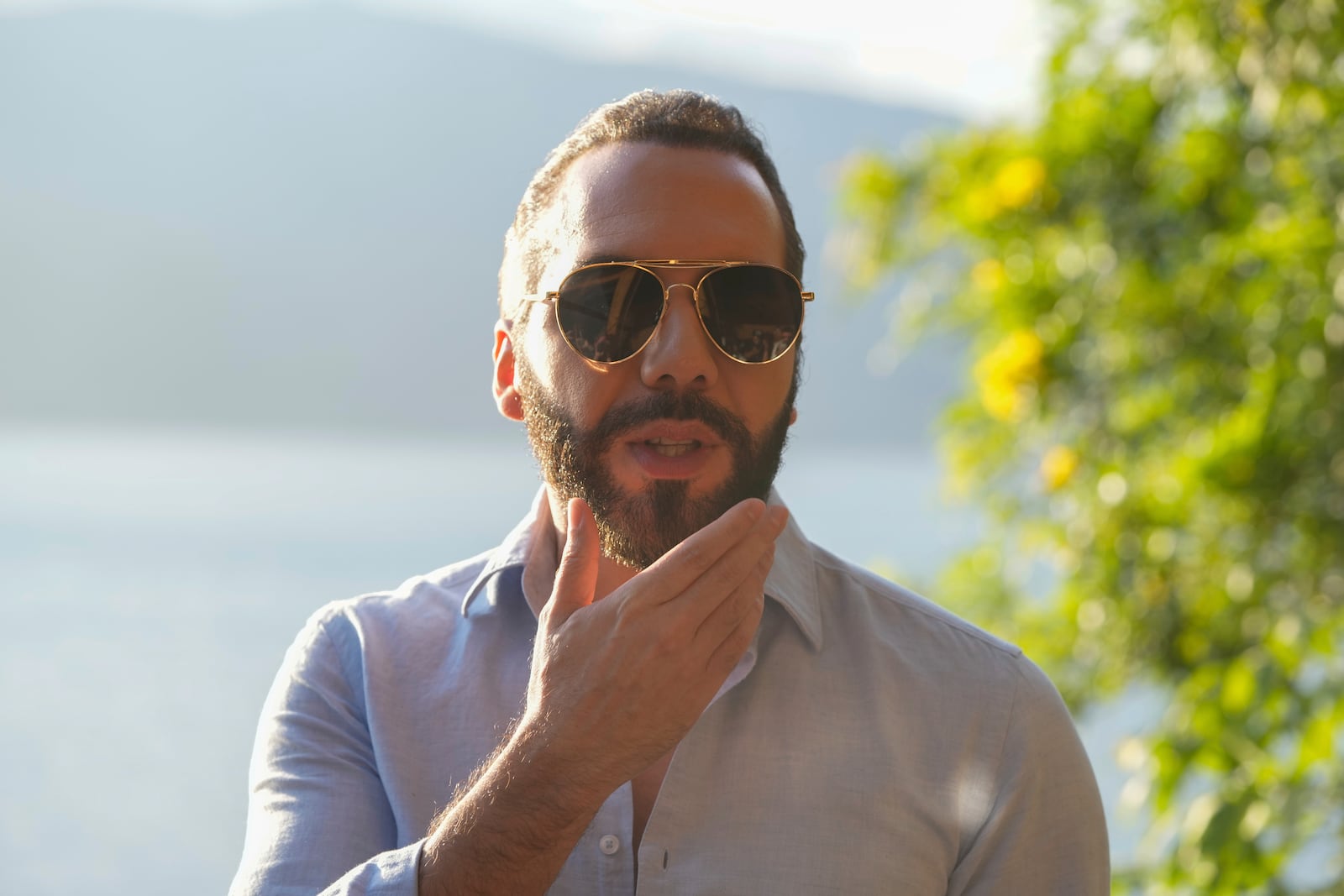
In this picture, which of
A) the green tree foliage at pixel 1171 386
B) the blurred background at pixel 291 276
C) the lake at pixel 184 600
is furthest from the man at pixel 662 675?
the blurred background at pixel 291 276

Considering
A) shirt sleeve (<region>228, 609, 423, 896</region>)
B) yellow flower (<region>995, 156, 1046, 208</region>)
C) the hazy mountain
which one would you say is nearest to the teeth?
shirt sleeve (<region>228, 609, 423, 896</region>)

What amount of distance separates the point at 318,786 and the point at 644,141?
27.2 inches

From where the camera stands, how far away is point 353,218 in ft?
116

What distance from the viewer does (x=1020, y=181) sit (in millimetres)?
1917

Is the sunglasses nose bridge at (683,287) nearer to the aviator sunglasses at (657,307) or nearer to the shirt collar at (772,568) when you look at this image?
the aviator sunglasses at (657,307)

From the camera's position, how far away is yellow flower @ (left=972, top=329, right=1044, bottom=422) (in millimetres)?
1857

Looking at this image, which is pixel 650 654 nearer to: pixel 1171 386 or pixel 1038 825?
pixel 1038 825

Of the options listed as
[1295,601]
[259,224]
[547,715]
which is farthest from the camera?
[259,224]

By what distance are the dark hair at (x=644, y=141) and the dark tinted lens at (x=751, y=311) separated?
5.8 inches

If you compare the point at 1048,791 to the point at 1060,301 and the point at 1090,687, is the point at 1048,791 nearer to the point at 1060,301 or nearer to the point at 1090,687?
the point at 1090,687

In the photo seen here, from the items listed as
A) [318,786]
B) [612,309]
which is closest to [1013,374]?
[612,309]

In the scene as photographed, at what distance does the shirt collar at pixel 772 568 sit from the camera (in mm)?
1146

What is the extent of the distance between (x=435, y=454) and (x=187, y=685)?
71.8ft

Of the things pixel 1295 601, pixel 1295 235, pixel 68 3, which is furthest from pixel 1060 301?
pixel 68 3
